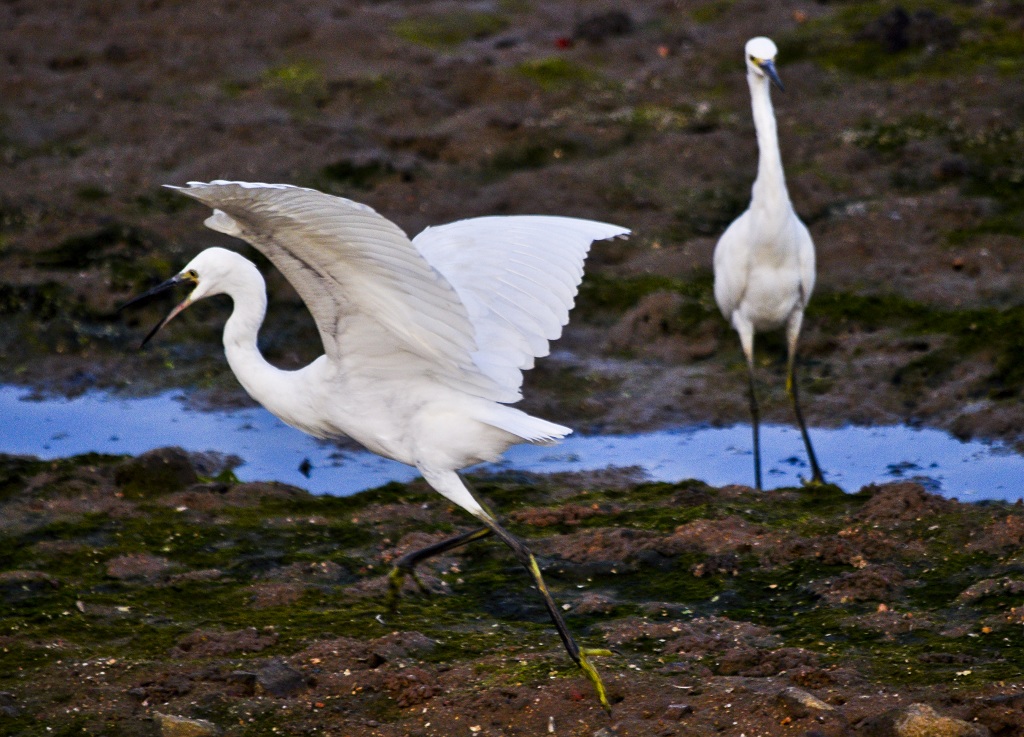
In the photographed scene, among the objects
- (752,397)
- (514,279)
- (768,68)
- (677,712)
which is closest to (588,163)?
(768,68)

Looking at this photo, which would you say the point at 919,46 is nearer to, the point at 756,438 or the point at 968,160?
the point at 968,160

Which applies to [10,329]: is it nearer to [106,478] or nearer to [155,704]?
[106,478]

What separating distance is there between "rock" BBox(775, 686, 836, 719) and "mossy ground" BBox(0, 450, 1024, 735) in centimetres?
2

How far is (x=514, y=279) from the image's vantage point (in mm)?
5363

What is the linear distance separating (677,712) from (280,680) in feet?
4.72

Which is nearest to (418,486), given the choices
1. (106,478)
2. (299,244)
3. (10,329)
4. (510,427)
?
(106,478)

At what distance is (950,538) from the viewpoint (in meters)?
6.05

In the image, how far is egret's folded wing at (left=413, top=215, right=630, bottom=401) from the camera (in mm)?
5227

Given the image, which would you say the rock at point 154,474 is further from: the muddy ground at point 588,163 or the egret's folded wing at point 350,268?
the egret's folded wing at point 350,268

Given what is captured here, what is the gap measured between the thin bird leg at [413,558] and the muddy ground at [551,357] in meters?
0.10

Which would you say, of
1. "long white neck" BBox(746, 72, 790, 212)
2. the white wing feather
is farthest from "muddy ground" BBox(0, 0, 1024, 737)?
"long white neck" BBox(746, 72, 790, 212)

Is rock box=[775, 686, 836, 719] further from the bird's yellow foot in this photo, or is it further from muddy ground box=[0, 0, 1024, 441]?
muddy ground box=[0, 0, 1024, 441]

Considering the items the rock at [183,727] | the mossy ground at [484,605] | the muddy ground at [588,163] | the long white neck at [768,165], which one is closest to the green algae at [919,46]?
the muddy ground at [588,163]

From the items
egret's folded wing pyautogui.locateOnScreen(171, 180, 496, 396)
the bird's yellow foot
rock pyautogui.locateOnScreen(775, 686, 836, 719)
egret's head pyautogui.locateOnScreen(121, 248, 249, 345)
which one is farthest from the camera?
egret's head pyautogui.locateOnScreen(121, 248, 249, 345)
